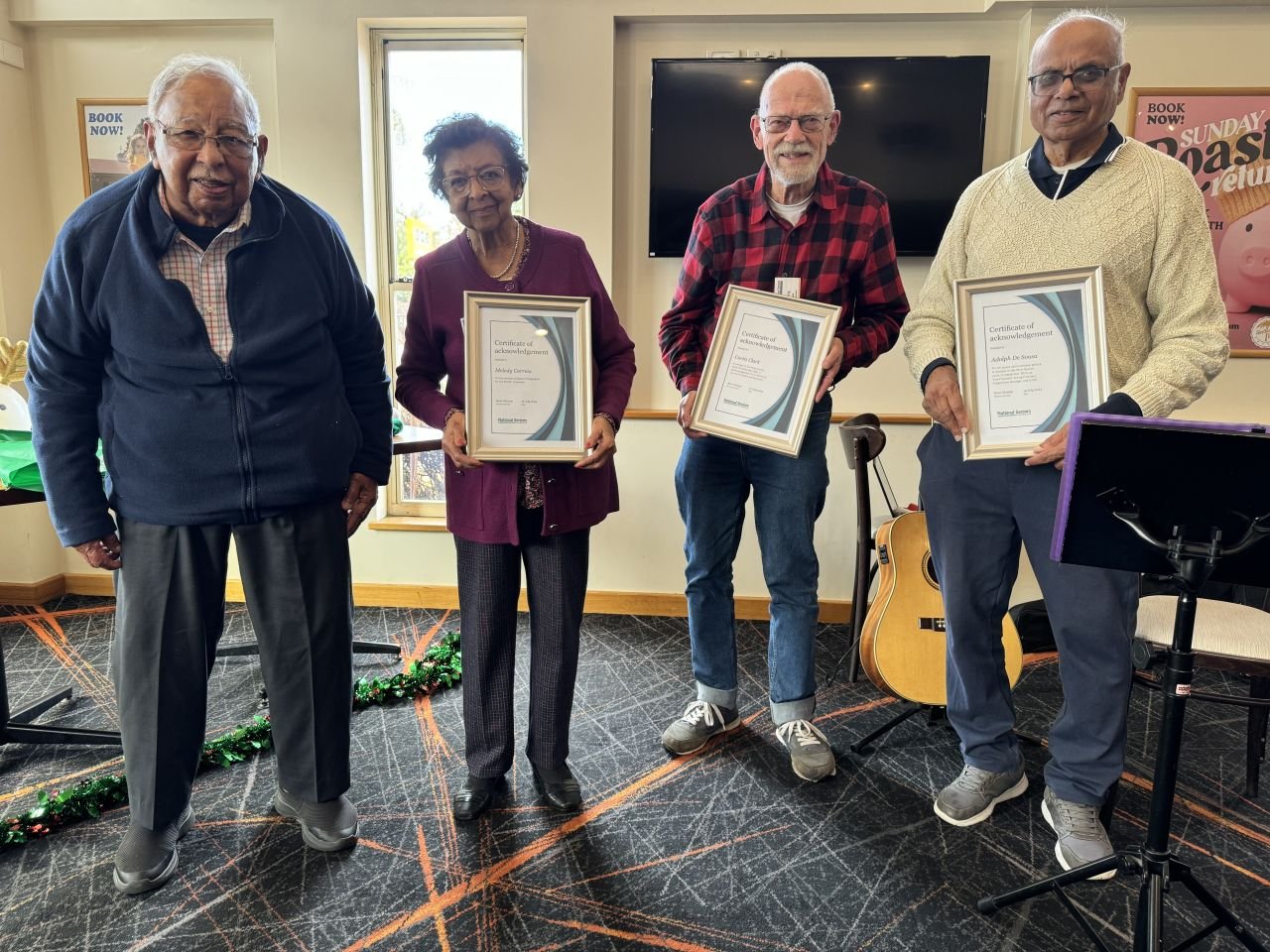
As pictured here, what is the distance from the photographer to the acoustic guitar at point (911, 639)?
2.38m

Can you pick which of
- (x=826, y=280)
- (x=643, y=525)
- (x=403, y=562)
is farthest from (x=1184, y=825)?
(x=403, y=562)

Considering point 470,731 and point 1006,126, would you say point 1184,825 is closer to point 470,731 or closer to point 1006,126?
point 470,731

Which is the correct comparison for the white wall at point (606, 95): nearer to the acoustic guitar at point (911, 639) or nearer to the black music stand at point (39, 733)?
the acoustic guitar at point (911, 639)

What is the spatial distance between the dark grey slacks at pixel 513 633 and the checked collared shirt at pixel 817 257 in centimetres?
59

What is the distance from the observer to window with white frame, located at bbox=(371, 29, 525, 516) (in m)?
3.44

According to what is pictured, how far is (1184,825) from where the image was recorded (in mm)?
2088

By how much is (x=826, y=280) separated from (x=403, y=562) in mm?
2374

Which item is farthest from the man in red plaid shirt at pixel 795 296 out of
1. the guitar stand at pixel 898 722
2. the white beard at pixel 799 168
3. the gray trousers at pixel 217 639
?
the gray trousers at pixel 217 639

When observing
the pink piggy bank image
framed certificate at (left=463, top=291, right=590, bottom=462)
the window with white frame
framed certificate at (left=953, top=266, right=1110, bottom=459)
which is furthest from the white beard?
the pink piggy bank image

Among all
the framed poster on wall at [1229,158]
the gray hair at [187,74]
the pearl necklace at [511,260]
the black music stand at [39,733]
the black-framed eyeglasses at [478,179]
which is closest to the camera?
the gray hair at [187,74]

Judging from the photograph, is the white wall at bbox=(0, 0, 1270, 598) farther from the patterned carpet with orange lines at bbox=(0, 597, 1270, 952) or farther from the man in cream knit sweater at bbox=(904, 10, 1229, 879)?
the man in cream knit sweater at bbox=(904, 10, 1229, 879)

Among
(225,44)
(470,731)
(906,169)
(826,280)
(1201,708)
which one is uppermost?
(225,44)

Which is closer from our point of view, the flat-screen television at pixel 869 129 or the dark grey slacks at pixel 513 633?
the dark grey slacks at pixel 513 633

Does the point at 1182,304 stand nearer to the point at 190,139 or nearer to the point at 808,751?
the point at 808,751
